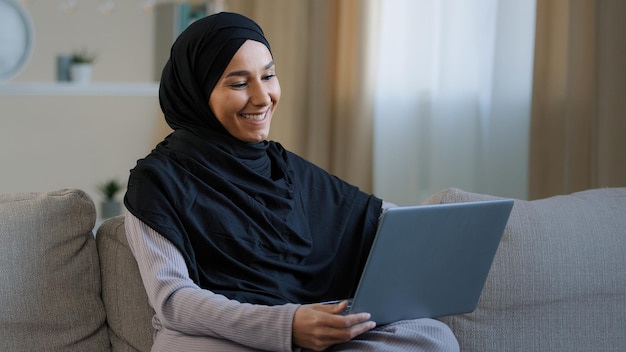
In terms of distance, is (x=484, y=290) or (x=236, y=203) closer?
(x=236, y=203)

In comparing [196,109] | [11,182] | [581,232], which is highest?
[196,109]

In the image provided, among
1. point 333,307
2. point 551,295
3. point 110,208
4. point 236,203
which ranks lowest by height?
point 110,208

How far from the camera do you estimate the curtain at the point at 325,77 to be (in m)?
3.87

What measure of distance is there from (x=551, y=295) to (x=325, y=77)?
2213mm

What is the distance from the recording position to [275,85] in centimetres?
189

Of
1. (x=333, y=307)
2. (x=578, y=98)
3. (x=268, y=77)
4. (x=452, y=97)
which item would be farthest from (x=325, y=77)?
(x=333, y=307)

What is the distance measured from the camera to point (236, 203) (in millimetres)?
1822

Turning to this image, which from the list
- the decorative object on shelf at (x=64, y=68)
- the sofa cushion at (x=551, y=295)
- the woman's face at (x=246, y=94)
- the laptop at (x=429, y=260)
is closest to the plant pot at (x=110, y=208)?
the decorative object on shelf at (x=64, y=68)

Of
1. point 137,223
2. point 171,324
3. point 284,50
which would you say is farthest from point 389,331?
point 284,50

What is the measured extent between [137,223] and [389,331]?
0.52 metres

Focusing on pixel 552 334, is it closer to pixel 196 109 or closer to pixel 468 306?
pixel 468 306

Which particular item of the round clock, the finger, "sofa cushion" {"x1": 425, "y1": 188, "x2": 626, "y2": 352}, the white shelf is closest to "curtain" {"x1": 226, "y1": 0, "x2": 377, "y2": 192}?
the white shelf

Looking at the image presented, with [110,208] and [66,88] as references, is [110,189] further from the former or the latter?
[66,88]

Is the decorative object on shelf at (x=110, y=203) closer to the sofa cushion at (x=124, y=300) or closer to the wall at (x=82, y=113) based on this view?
the wall at (x=82, y=113)
